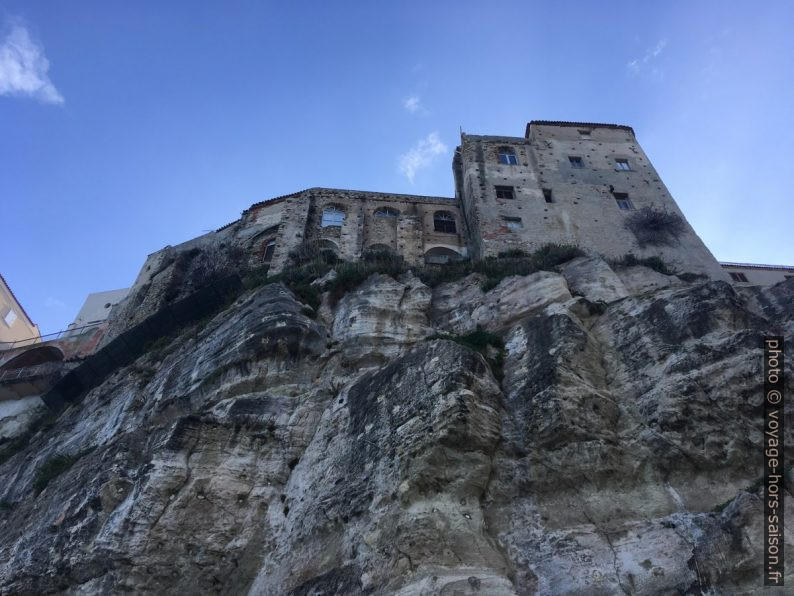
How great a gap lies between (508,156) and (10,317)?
32.2 m

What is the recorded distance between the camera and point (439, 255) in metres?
24.4

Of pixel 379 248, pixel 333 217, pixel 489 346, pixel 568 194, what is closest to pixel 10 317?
pixel 333 217

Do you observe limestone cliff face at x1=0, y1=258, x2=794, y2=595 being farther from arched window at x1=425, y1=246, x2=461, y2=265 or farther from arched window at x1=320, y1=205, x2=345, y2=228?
arched window at x1=320, y1=205, x2=345, y2=228

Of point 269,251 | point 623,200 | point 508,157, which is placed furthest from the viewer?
point 508,157

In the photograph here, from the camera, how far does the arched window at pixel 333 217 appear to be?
2527 cm

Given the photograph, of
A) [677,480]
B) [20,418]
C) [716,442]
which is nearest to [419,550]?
[677,480]

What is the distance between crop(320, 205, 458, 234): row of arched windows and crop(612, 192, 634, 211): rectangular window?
662 cm

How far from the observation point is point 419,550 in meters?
8.31

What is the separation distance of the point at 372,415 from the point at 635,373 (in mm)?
4941

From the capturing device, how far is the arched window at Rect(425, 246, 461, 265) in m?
23.9

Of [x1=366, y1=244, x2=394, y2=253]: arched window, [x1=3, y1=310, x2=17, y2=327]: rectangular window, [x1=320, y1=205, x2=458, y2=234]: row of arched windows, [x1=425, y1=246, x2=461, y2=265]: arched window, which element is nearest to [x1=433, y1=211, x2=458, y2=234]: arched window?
[x1=320, y1=205, x2=458, y2=234]: row of arched windows

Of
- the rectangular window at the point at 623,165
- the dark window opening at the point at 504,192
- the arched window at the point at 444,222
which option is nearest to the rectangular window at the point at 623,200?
the rectangular window at the point at 623,165

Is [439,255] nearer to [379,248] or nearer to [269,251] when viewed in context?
[379,248]

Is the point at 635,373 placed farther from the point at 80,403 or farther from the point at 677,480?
the point at 80,403
